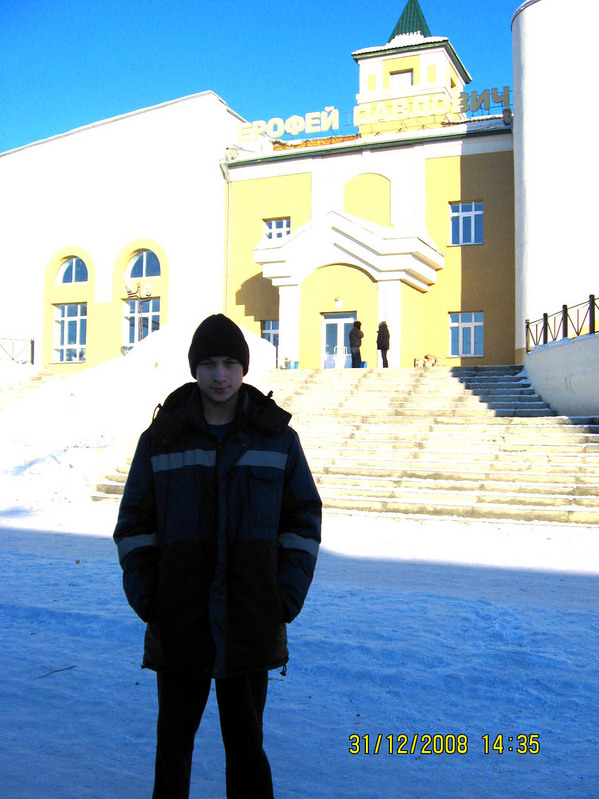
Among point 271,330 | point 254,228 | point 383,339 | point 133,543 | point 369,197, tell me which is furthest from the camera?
point 254,228

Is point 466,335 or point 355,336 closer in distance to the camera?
point 355,336

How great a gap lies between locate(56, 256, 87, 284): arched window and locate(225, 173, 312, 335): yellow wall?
6.13 meters

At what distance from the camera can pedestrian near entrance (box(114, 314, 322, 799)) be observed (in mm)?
2645

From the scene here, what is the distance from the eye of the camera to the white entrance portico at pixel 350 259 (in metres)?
24.6

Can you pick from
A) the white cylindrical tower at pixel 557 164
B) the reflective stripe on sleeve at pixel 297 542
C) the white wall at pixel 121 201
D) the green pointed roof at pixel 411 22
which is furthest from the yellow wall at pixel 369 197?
the reflective stripe on sleeve at pixel 297 542

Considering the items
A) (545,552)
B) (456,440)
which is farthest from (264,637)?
(456,440)

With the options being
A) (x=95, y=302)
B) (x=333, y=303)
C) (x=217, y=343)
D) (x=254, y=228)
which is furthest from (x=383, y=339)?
(x=217, y=343)

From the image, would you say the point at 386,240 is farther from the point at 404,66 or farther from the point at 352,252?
the point at 404,66

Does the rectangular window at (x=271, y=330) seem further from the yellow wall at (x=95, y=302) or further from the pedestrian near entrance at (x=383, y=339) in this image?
the pedestrian near entrance at (x=383, y=339)

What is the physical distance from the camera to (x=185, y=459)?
279 centimetres

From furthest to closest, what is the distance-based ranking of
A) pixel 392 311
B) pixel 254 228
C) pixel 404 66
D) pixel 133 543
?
pixel 404 66
pixel 254 228
pixel 392 311
pixel 133 543

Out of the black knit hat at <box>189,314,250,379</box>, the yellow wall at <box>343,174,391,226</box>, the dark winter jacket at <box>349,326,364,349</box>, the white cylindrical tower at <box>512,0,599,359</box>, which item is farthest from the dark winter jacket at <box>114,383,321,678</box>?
the yellow wall at <box>343,174,391,226</box>

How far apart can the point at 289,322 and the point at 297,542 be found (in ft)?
77.4

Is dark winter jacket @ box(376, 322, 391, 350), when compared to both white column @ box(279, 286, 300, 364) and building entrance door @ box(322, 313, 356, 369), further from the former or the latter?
white column @ box(279, 286, 300, 364)
